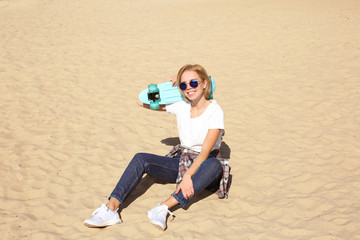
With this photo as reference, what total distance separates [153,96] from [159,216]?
1.45 m

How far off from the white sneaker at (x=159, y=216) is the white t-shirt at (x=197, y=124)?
68 centimetres

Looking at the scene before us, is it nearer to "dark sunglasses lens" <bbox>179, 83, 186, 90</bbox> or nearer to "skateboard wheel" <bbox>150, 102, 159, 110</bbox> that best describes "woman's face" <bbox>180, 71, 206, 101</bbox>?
"dark sunglasses lens" <bbox>179, 83, 186, 90</bbox>

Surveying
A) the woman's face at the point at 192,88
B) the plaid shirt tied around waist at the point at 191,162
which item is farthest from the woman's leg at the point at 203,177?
the woman's face at the point at 192,88

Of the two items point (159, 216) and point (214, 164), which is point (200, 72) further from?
point (159, 216)

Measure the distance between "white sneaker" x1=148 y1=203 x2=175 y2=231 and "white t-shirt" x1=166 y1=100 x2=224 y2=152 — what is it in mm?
681

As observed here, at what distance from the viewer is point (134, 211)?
3.63m

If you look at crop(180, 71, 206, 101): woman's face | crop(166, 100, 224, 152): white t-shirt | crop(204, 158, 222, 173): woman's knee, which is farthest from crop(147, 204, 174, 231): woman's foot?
crop(180, 71, 206, 101): woman's face

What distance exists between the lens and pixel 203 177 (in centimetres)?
332

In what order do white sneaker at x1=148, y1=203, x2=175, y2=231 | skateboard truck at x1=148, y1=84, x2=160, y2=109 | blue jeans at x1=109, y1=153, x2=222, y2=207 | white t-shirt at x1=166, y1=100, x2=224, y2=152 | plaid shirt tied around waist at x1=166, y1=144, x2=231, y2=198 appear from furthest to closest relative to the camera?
1. skateboard truck at x1=148, y1=84, x2=160, y2=109
2. plaid shirt tied around waist at x1=166, y1=144, x2=231, y2=198
3. white t-shirt at x1=166, y1=100, x2=224, y2=152
4. blue jeans at x1=109, y1=153, x2=222, y2=207
5. white sneaker at x1=148, y1=203, x2=175, y2=231

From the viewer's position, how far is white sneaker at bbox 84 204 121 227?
3234 mm

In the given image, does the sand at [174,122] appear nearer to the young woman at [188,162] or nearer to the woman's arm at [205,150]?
the young woman at [188,162]

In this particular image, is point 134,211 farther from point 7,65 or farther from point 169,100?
point 7,65

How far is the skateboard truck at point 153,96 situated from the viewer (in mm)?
4059

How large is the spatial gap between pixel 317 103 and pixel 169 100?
130 inches
